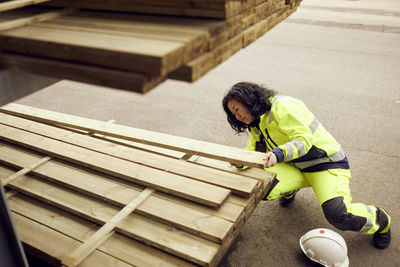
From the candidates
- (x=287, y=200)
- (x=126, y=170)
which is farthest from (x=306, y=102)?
(x=126, y=170)

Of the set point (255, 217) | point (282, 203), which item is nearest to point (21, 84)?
point (255, 217)

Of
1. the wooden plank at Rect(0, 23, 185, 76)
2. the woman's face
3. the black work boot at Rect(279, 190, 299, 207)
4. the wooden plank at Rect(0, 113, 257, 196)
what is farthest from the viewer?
the black work boot at Rect(279, 190, 299, 207)

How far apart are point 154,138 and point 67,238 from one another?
4.86ft

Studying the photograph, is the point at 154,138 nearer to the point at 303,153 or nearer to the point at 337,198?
the point at 303,153

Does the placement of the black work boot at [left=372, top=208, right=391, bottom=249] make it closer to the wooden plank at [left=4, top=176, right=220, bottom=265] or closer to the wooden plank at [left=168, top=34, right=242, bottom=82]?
the wooden plank at [left=4, top=176, right=220, bottom=265]

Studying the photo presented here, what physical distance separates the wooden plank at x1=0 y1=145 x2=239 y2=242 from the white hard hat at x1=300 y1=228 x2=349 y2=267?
0.98 m

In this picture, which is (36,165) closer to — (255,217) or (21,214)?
(21,214)

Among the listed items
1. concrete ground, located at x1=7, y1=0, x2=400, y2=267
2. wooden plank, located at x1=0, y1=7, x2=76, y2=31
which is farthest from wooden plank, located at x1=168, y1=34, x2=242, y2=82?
concrete ground, located at x1=7, y1=0, x2=400, y2=267

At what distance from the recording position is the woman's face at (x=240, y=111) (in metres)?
3.33

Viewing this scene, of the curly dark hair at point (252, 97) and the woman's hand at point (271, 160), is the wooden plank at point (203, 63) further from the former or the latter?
the woman's hand at point (271, 160)

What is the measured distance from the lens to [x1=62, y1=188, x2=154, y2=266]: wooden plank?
2447 mm

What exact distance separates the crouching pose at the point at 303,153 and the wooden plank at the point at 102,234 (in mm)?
1160

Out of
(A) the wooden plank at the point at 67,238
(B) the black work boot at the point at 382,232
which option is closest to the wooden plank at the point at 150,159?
(A) the wooden plank at the point at 67,238

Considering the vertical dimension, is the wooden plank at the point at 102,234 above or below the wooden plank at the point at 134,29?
below
